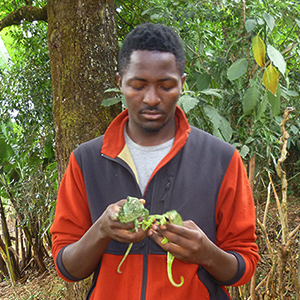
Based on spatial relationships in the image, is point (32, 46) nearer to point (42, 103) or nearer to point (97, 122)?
point (42, 103)

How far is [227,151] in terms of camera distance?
1.61 m

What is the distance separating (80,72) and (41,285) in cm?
340

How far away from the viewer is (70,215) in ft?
5.35

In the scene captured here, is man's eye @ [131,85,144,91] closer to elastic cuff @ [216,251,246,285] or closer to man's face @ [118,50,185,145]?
man's face @ [118,50,185,145]

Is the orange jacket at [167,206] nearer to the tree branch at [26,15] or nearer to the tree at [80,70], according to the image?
the tree at [80,70]

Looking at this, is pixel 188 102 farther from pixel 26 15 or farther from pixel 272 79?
pixel 26 15

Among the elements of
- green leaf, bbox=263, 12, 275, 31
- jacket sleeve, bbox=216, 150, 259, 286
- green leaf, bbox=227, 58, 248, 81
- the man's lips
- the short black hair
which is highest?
green leaf, bbox=263, 12, 275, 31

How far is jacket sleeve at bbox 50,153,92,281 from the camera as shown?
5.32ft

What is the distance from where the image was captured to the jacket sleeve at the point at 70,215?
5.32ft

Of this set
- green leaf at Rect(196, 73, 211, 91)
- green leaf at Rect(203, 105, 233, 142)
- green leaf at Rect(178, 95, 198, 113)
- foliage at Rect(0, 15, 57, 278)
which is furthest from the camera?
foliage at Rect(0, 15, 57, 278)

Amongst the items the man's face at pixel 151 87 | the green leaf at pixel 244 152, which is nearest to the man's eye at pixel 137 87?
the man's face at pixel 151 87

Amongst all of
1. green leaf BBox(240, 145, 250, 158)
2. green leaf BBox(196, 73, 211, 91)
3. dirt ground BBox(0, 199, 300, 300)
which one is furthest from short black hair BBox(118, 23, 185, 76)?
dirt ground BBox(0, 199, 300, 300)

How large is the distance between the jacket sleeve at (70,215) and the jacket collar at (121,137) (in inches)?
6.3

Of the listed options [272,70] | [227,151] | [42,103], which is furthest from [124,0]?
[227,151]
